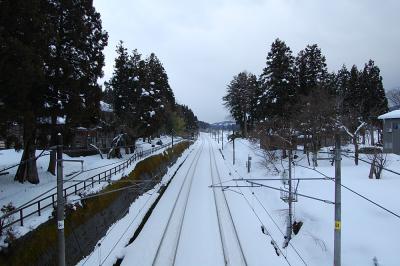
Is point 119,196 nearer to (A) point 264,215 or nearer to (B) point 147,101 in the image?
(A) point 264,215

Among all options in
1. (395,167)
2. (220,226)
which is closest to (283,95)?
(395,167)

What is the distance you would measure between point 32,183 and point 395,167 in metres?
27.7

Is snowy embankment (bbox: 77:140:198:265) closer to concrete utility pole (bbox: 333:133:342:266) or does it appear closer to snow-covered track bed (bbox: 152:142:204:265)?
snow-covered track bed (bbox: 152:142:204:265)

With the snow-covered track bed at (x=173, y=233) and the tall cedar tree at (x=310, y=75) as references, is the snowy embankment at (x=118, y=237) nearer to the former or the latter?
the snow-covered track bed at (x=173, y=233)

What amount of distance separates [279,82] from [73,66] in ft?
90.4

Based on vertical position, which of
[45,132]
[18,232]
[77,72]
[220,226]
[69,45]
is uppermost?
[69,45]

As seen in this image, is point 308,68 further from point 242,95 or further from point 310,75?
point 242,95

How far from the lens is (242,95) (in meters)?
85.6

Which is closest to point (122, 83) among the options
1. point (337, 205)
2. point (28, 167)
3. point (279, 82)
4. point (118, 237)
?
point (279, 82)

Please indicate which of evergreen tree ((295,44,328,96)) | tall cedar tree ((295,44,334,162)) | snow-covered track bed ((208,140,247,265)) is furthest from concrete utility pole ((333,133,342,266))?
evergreen tree ((295,44,328,96))

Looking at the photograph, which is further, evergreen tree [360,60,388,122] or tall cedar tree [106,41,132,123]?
evergreen tree [360,60,388,122]

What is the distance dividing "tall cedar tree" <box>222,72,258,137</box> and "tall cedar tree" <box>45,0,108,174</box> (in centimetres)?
5593

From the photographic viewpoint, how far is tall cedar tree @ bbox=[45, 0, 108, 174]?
25.5 meters

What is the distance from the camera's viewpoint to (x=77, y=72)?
2691cm
